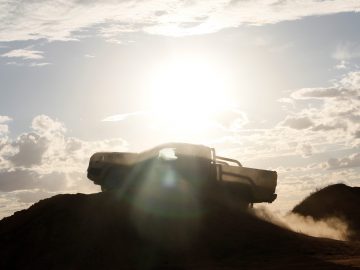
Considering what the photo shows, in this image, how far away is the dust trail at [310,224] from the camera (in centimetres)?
1838

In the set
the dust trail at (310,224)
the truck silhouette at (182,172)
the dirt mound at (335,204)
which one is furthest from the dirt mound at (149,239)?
the dirt mound at (335,204)

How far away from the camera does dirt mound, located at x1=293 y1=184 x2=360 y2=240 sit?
24844 millimetres

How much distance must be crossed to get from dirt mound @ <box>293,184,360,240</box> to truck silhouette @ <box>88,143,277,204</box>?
8.34 metres

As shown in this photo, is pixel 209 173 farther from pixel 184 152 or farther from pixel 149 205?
pixel 149 205

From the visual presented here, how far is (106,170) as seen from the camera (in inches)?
639

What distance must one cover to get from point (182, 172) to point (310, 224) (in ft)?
29.1

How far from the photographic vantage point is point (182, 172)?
1560 centimetres

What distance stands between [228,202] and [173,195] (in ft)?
7.68

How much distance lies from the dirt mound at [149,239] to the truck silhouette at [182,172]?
0.80 m

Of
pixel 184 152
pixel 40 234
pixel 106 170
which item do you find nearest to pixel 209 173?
pixel 184 152

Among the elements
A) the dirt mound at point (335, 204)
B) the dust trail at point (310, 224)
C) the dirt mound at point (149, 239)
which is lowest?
the dirt mound at point (335, 204)

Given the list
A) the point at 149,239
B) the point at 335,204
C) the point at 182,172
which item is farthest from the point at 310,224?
the point at 149,239

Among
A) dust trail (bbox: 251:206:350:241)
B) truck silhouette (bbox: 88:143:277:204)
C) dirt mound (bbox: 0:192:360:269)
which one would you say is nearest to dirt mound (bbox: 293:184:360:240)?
dust trail (bbox: 251:206:350:241)

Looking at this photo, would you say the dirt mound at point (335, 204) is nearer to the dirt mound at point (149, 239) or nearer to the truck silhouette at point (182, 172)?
the truck silhouette at point (182, 172)
